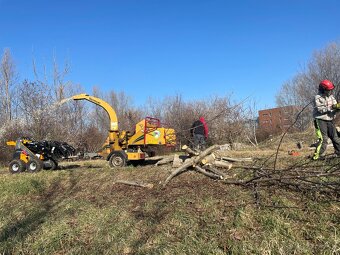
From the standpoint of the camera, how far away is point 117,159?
1053 cm

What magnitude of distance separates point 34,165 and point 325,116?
862 cm

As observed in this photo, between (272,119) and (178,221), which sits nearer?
(178,221)

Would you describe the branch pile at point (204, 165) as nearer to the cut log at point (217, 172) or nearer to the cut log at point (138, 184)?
the cut log at point (217, 172)

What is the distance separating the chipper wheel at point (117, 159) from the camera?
1041 centimetres

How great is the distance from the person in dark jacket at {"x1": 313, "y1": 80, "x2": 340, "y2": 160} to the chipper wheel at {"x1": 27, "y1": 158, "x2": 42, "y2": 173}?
321 inches

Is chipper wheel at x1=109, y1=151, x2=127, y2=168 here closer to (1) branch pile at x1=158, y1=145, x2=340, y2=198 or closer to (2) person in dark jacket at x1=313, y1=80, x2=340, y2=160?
(1) branch pile at x1=158, y1=145, x2=340, y2=198

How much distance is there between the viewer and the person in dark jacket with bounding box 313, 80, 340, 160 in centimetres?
685

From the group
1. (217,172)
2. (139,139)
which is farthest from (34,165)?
(217,172)

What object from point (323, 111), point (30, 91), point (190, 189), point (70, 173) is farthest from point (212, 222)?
point (30, 91)

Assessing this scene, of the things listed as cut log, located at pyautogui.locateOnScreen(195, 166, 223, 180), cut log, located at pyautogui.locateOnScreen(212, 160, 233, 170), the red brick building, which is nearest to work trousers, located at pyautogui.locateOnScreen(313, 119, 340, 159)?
cut log, located at pyautogui.locateOnScreen(212, 160, 233, 170)

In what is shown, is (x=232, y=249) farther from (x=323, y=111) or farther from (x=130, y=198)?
(x=323, y=111)

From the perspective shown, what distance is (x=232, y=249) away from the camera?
4.01 m

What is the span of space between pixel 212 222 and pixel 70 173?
216 inches

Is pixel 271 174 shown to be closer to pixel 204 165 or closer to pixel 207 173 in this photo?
pixel 207 173
